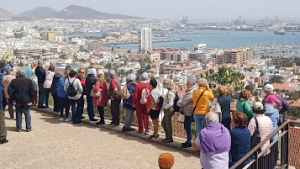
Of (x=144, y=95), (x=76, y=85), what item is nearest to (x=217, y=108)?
(x=144, y=95)

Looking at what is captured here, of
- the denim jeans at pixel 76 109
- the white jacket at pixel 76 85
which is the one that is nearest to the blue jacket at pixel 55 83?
the denim jeans at pixel 76 109

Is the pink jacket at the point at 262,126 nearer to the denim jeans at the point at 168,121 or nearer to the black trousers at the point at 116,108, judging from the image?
the denim jeans at the point at 168,121

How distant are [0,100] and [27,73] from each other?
6.97 ft

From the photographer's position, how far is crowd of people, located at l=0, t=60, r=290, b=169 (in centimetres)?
368

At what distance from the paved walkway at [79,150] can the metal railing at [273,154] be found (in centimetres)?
104

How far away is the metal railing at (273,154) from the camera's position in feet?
12.4

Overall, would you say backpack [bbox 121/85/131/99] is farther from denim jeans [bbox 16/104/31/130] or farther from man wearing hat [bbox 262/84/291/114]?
man wearing hat [bbox 262/84/291/114]

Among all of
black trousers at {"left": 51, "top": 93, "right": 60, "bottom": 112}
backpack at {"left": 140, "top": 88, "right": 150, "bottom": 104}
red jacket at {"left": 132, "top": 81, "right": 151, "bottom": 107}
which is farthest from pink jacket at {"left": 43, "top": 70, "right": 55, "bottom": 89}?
backpack at {"left": 140, "top": 88, "right": 150, "bottom": 104}

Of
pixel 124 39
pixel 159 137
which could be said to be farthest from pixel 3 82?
pixel 124 39

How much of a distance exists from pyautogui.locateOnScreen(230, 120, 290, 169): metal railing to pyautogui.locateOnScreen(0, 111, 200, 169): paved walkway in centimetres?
104

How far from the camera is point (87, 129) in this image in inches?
266

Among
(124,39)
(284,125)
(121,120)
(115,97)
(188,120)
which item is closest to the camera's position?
(284,125)

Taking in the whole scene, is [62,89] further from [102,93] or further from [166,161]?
[166,161]

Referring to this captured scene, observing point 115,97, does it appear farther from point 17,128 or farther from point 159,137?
point 17,128
